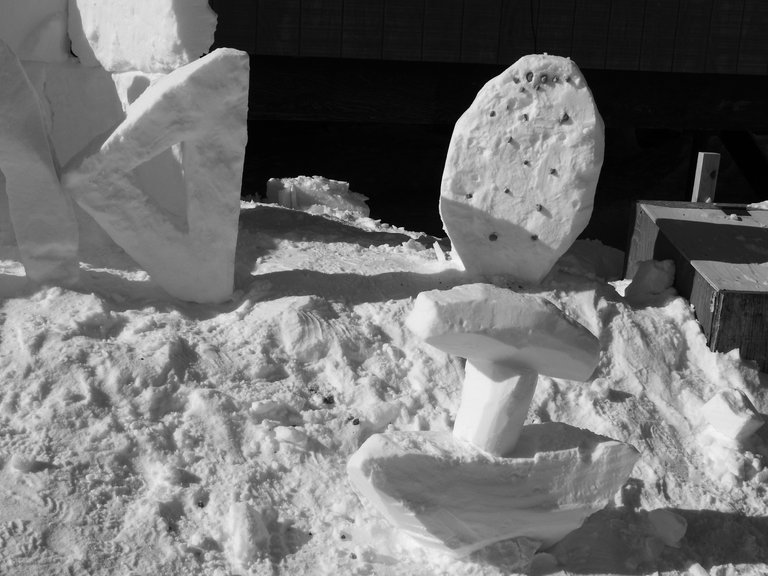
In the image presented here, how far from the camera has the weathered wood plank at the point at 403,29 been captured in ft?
21.2

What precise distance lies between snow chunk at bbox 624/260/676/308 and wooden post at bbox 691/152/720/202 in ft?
3.66

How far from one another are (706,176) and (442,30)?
1967mm

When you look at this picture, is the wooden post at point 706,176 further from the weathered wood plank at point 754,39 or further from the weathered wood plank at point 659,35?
the weathered wood plank at point 754,39

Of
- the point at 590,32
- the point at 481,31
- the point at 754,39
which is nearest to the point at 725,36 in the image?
the point at 754,39

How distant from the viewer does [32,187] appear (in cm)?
377

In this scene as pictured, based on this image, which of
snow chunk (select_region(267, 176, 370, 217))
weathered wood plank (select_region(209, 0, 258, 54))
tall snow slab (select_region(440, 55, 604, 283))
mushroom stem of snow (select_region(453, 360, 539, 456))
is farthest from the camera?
weathered wood plank (select_region(209, 0, 258, 54))

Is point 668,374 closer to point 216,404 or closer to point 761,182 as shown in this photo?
point 216,404

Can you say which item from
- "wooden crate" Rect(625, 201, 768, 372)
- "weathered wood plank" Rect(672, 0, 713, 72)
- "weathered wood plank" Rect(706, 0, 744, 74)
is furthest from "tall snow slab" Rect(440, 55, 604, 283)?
"weathered wood plank" Rect(706, 0, 744, 74)

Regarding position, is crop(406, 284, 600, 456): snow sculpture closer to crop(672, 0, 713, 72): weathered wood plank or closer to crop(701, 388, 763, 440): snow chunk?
crop(701, 388, 763, 440): snow chunk

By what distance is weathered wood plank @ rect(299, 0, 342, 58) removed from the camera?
6.37 m

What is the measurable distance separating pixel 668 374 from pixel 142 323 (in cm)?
195

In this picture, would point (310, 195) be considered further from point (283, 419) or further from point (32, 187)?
point (283, 419)

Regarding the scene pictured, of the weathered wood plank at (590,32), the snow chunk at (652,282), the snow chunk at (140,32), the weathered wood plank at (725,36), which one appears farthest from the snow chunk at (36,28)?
the weathered wood plank at (725,36)

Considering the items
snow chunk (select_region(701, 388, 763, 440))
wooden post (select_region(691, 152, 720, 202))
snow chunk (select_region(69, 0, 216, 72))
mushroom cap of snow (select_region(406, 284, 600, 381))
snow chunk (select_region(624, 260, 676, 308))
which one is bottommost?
snow chunk (select_region(701, 388, 763, 440))
